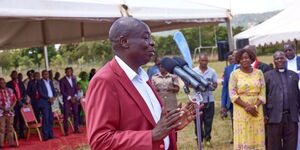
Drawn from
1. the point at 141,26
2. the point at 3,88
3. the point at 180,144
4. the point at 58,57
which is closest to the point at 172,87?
the point at 180,144

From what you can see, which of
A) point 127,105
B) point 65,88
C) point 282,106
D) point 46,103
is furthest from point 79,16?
point 127,105

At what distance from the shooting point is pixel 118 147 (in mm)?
2094

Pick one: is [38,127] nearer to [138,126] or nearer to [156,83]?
[156,83]

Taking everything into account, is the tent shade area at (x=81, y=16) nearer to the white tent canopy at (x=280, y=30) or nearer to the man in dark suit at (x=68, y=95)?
the white tent canopy at (x=280, y=30)

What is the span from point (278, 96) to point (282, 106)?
147mm

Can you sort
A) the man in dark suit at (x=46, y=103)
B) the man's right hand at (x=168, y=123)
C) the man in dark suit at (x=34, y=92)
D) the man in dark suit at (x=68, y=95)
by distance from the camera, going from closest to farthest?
the man's right hand at (x=168, y=123), the man in dark suit at (x=46, y=103), the man in dark suit at (x=34, y=92), the man in dark suit at (x=68, y=95)

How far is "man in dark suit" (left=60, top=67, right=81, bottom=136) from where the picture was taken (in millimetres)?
10852

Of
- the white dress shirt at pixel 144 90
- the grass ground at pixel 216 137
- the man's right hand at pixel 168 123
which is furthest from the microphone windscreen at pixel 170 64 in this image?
the grass ground at pixel 216 137

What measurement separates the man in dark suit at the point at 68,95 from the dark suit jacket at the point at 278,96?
591 centimetres

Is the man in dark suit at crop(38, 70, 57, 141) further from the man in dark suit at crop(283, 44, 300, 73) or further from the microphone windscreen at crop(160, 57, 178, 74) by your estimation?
the microphone windscreen at crop(160, 57, 178, 74)

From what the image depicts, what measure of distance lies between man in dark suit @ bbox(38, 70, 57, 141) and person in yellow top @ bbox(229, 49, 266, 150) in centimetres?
550

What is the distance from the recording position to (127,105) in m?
2.17

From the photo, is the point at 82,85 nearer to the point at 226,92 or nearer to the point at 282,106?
the point at 226,92

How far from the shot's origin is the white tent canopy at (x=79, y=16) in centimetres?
633
